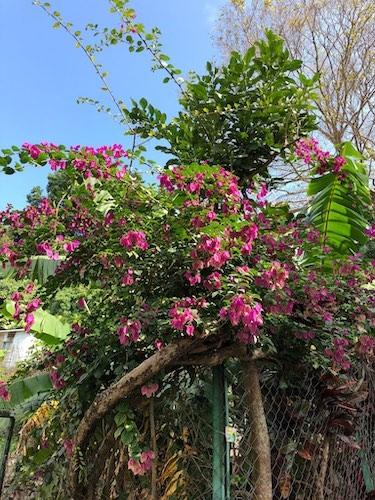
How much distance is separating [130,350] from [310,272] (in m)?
1.04

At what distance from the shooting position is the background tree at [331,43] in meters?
11.2

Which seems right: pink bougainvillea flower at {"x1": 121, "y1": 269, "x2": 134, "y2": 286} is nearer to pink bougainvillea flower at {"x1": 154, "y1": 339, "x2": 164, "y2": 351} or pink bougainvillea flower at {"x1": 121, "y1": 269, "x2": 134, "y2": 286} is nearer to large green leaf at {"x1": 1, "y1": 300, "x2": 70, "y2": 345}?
pink bougainvillea flower at {"x1": 154, "y1": 339, "x2": 164, "y2": 351}

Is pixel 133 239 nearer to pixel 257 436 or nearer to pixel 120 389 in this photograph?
pixel 120 389

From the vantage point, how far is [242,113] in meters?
3.21

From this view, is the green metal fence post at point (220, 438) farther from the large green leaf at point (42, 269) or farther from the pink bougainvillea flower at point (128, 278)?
the large green leaf at point (42, 269)

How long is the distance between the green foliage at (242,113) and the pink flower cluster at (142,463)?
79.5 inches

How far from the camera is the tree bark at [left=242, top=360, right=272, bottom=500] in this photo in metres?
2.09

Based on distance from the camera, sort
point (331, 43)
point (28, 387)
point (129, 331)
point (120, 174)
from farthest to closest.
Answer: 1. point (331, 43)
2. point (28, 387)
3. point (120, 174)
4. point (129, 331)

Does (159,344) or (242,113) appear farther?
(242,113)

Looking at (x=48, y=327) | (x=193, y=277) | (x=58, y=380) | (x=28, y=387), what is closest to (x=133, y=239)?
(x=193, y=277)

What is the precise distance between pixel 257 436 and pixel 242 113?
2115 mm

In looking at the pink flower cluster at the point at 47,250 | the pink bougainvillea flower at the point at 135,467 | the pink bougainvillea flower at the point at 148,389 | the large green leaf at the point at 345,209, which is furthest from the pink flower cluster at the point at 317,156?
the pink bougainvillea flower at the point at 135,467

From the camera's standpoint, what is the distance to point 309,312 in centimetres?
232

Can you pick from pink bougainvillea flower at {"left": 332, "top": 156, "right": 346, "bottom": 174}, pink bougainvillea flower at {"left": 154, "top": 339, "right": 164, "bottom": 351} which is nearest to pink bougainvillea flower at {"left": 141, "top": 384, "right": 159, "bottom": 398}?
pink bougainvillea flower at {"left": 154, "top": 339, "right": 164, "bottom": 351}
